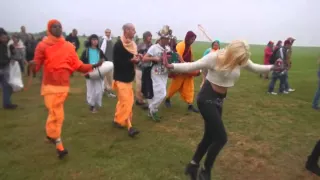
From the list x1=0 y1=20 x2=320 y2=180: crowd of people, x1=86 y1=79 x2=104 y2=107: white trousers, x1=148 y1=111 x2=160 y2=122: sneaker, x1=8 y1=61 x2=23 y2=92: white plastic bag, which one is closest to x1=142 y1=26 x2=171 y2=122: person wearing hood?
x1=0 y1=20 x2=320 y2=180: crowd of people

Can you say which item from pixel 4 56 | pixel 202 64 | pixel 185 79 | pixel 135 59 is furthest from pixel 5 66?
pixel 202 64

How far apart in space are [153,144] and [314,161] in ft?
8.94

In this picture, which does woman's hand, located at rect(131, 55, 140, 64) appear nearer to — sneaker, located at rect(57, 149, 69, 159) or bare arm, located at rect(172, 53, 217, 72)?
bare arm, located at rect(172, 53, 217, 72)

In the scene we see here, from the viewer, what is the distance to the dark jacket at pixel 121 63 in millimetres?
6059

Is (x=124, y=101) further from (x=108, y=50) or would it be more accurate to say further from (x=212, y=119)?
(x=108, y=50)

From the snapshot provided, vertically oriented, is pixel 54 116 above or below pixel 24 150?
above

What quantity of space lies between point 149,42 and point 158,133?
338cm

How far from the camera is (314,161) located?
4.72 meters

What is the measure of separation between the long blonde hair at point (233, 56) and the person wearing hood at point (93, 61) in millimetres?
3948

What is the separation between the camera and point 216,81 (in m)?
4.09

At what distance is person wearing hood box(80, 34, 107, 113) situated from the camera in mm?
7469

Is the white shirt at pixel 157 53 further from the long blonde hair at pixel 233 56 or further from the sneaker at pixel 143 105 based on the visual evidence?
the long blonde hair at pixel 233 56

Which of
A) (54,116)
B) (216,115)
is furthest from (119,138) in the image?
(216,115)

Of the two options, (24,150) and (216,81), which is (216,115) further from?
(24,150)
